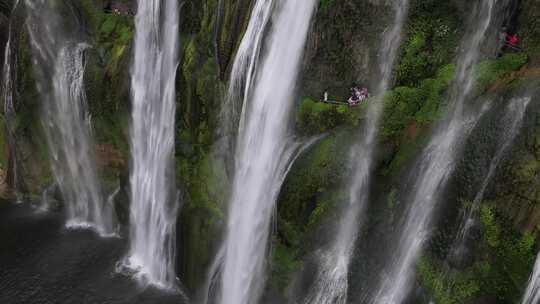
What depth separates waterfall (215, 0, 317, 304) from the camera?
10508 millimetres

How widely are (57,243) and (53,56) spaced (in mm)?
6535

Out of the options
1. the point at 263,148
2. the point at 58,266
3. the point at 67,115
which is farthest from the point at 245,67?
the point at 58,266

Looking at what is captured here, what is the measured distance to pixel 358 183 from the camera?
10000 millimetres

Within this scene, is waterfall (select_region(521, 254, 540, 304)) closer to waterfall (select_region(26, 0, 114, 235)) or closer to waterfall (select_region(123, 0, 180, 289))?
waterfall (select_region(123, 0, 180, 289))

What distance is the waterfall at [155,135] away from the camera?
520 inches

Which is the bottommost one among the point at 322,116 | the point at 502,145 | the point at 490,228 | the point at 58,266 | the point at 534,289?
the point at 58,266

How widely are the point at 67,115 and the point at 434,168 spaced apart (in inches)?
503

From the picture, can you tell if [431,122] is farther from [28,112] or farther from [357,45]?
[28,112]

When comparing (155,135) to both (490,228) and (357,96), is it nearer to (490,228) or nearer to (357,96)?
(357,96)

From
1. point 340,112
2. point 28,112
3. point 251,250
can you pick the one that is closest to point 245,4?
point 340,112

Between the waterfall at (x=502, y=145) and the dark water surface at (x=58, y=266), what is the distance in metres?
8.32

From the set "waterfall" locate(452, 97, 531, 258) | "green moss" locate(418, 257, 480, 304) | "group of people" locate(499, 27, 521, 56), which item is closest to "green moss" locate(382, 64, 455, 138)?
"group of people" locate(499, 27, 521, 56)

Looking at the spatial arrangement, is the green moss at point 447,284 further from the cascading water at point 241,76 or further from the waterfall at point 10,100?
the waterfall at point 10,100

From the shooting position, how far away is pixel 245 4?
11523 millimetres
